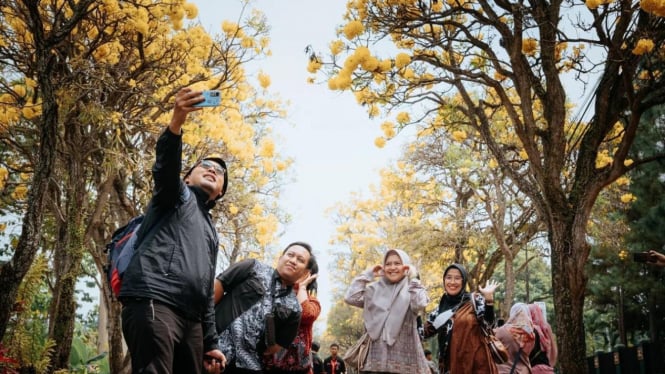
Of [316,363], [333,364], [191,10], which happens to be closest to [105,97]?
[191,10]

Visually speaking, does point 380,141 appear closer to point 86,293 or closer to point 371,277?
point 371,277

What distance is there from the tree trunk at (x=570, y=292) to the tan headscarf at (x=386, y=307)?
351cm

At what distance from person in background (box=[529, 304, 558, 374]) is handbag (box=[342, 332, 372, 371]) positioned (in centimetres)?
197

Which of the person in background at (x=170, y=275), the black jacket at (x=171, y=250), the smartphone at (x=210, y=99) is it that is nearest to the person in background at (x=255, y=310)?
the person in background at (x=170, y=275)

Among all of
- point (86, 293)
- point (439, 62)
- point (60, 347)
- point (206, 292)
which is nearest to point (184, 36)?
point (439, 62)

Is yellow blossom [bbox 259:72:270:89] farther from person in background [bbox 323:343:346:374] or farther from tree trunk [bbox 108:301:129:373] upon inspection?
person in background [bbox 323:343:346:374]

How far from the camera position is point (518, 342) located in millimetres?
6770

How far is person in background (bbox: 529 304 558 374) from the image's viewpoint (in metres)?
7.12

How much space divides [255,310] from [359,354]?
2.15 metres

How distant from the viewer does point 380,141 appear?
11703 mm

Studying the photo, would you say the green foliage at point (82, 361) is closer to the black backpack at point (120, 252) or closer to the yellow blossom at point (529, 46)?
the black backpack at point (120, 252)

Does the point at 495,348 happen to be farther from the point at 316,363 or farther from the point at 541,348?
the point at 316,363

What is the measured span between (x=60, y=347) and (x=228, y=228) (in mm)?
9077

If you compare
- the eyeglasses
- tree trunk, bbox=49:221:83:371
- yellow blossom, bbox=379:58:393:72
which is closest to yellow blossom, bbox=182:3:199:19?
yellow blossom, bbox=379:58:393:72
